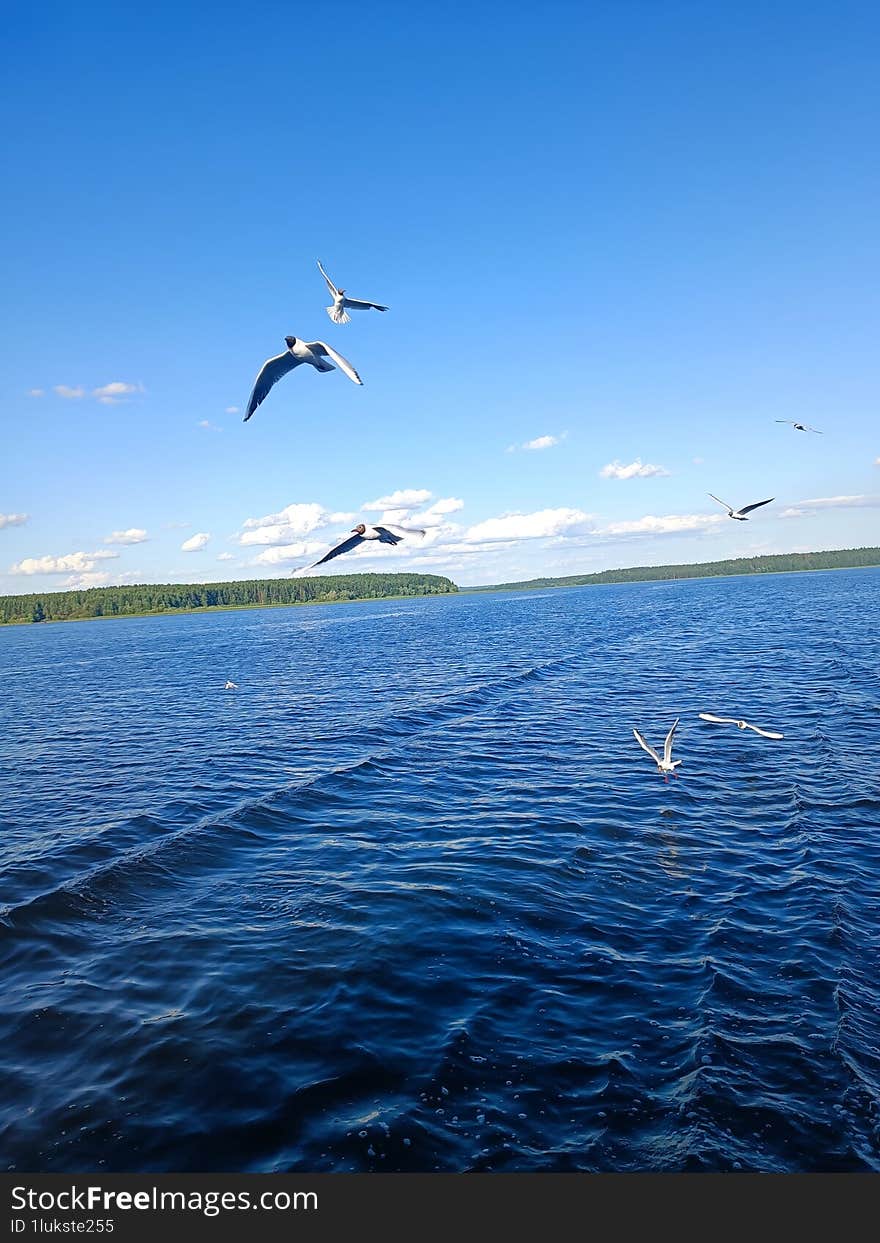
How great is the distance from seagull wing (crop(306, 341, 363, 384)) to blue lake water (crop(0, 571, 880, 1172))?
10.3m

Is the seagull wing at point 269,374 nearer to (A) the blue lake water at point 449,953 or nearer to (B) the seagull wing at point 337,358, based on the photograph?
(B) the seagull wing at point 337,358

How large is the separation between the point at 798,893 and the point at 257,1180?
12897 millimetres

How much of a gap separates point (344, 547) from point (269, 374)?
12.5ft

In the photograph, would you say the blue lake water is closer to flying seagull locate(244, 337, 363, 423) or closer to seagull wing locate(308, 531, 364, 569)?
seagull wing locate(308, 531, 364, 569)

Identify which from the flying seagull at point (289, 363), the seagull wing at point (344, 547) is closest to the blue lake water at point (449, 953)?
the seagull wing at point (344, 547)

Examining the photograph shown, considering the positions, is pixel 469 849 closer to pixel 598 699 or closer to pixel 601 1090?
pixel 601 1090

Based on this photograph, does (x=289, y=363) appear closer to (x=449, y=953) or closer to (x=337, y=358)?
(x=337, y=358)

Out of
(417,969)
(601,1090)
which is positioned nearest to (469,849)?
(417,969)

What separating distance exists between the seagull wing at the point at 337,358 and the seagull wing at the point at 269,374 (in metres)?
0.45

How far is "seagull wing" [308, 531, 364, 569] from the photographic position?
841cm

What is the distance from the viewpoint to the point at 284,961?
13.9 meters

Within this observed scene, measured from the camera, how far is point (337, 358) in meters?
9.39

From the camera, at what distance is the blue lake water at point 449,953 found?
30.5 ft

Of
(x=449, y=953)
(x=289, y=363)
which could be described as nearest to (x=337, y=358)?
(x=289, y=363)
